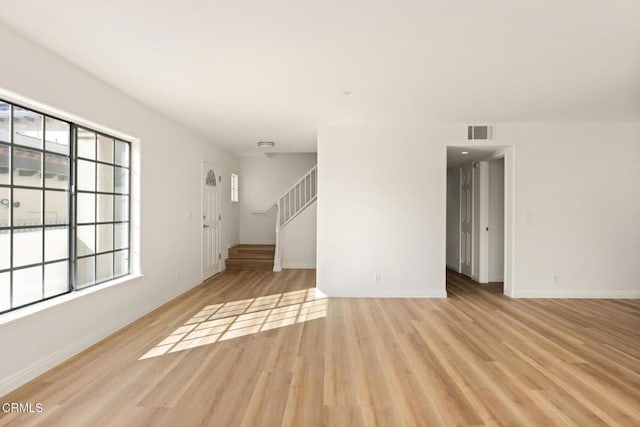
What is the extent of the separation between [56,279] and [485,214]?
636cm

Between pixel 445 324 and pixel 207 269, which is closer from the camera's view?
pixel 445 324

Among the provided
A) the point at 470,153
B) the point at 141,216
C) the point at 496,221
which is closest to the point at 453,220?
the point at 496,221

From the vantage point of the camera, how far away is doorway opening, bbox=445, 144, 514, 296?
5551mm

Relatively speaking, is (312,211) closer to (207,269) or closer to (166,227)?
(207,269)

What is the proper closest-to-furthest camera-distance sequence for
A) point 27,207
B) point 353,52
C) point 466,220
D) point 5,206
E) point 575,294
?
1. point 5,206
2. point 27,207
3. point 353,52
4. point 575,294
5. point 466,220

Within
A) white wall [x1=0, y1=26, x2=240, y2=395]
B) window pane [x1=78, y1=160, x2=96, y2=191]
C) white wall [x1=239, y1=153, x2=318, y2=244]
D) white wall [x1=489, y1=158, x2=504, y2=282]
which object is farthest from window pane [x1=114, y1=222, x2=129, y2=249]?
white wall [x1=489, y1=158, x2=504, y2=282]

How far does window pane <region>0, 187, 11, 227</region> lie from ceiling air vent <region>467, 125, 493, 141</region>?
540cm

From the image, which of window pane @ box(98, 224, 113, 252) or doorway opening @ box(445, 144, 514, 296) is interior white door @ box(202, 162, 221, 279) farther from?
doorway opening @ box(445, 144, 514, 296)

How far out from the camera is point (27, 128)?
2832 mm

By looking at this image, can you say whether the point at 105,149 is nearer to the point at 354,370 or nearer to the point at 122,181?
the point at 122,181

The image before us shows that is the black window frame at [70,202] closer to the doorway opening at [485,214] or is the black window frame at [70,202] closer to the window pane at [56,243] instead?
the window pane at [56,243]

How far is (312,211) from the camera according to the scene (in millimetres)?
7859

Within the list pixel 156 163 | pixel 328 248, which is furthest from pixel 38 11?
pixel 328 248

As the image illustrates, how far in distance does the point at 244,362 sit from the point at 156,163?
2.97m
